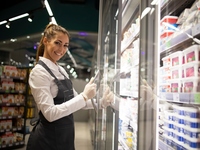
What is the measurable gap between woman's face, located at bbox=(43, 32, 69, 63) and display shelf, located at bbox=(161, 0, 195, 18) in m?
0.91

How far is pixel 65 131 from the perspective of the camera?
1.72 meters

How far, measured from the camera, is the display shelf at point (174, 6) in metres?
1.23

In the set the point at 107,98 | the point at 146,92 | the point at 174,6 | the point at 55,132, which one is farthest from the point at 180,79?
the point at 55,132

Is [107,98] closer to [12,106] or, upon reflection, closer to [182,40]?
[182,40]

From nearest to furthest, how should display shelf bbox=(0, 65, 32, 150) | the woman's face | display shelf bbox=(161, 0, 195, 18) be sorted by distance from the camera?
display shelf bbox=(161, 0, 195, 18) < the woman's face < display shelf bbox=(0, 65, 32, 150)

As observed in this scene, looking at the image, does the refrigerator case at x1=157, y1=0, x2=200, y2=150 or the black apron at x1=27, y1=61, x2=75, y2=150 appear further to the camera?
the black apron at x1=27, y1=61, x2=75, y2=150

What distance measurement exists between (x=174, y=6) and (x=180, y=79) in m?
0.52

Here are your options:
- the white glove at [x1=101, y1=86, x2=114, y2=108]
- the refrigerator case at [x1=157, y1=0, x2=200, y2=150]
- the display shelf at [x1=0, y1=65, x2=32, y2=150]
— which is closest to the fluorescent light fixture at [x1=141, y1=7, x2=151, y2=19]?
the refrigerator case at [x1=157, y1=0, x2=200, y2=150]

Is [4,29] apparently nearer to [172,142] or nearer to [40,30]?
[40,30]

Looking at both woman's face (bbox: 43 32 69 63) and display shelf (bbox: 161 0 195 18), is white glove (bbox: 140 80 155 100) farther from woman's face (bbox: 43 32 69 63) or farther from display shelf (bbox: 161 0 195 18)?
woman's face (bbox: 43 32 69 63)

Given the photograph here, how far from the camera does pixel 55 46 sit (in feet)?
6.00

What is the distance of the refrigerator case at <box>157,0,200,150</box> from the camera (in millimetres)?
879

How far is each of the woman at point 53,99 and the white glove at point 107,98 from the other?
15cm

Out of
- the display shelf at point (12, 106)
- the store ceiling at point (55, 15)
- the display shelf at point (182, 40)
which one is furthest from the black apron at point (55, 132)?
the store ceiling at point (55, 15)
